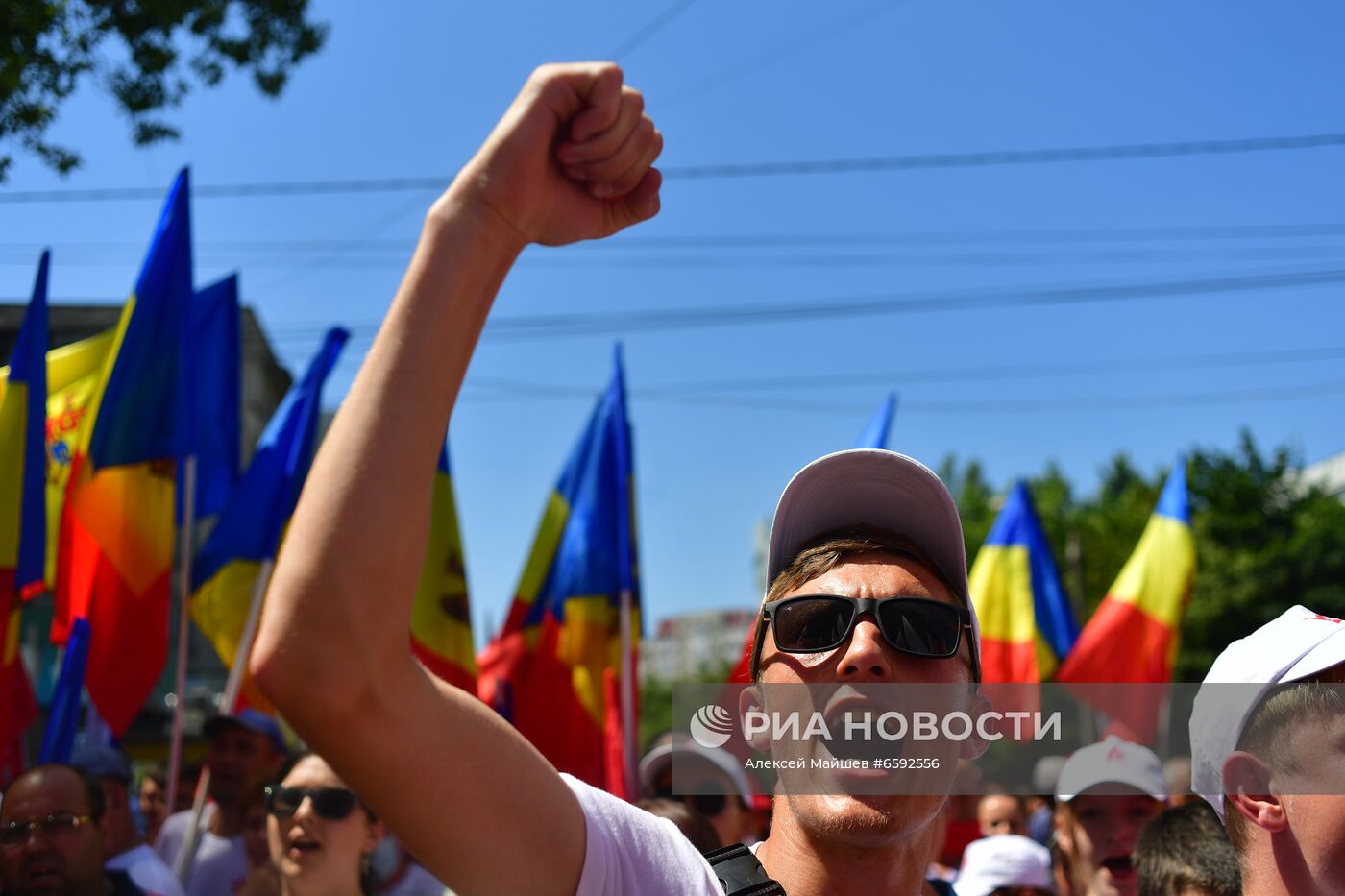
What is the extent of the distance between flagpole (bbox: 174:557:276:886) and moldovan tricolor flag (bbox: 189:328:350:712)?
0.07 meters

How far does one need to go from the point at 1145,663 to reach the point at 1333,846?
285 inches

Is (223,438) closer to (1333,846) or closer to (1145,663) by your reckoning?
(1145,663)

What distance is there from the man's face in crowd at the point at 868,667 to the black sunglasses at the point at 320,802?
84.5 inches

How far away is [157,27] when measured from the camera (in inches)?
316

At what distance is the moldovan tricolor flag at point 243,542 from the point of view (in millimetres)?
7254

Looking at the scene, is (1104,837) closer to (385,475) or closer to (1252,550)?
(385,475)

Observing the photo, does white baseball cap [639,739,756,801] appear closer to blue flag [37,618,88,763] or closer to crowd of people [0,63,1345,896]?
crowd of people [0,63,1345,896]

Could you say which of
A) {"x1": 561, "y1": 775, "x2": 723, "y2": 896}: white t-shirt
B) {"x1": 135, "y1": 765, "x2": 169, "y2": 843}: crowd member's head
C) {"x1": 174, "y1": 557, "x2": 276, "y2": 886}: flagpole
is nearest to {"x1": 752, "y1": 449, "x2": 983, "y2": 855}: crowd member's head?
{"x1": 561, "y1": 775, "x2": 723, "y2": 896}: white t-shirt

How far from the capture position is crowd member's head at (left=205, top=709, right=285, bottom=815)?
18.6 ft

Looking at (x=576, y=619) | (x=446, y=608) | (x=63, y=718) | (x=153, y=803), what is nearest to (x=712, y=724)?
(x=63, y=718)

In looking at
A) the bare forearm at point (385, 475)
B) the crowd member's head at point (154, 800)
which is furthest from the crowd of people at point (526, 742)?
the crowd member's head at point (154, 800)

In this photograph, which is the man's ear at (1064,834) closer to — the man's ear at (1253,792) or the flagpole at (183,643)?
the man's ear at (1253,792)

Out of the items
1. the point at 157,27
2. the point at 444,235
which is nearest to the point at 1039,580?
the point at 157,27

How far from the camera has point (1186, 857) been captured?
299 cm
